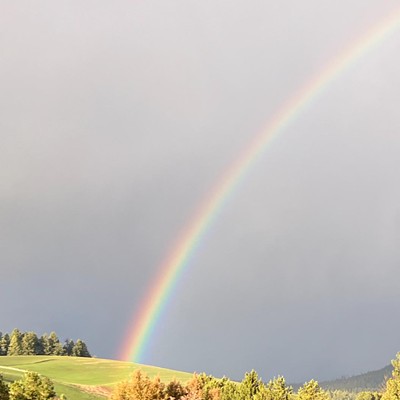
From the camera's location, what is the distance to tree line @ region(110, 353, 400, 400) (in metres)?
42.2

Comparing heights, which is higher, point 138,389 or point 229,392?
point 229,392

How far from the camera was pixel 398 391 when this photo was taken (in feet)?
176

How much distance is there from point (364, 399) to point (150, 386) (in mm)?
135603

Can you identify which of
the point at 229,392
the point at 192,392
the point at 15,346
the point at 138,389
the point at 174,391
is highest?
the point at 15,346

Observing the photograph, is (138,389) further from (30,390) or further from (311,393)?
(311,393)

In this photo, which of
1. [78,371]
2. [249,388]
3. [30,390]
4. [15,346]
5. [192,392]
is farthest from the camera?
[15,346]

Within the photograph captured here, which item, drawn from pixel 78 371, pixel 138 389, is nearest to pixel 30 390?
pixel 138 389

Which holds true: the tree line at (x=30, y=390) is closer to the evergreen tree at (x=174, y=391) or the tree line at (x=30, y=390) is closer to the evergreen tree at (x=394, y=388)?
the evergreen tree at (x=174, y=391)

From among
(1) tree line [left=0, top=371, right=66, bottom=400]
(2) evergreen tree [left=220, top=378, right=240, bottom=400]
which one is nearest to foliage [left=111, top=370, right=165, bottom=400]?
(1) tree line [left=0, top=371, right=66, bottom=400]

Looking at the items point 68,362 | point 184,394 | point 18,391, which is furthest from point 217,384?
point 68,362

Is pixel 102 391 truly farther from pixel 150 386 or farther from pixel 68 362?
pixel 68 362

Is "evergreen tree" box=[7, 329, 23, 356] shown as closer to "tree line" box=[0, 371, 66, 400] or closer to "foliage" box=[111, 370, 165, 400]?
"tree line" box=[0, 371, 66, 400]

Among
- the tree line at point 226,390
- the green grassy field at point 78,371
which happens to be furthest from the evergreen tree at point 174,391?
the green grassy field at point 78,371

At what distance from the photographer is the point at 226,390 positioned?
220 feet
